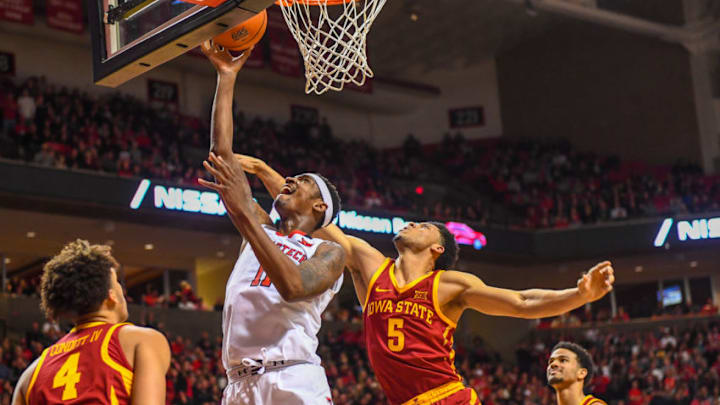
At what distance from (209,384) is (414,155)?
14630mm

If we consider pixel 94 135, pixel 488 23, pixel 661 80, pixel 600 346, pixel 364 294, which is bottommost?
pixel 600 346

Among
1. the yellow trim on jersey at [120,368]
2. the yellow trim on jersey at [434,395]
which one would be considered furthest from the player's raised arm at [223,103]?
the yellow trim on jersey at [434,395]

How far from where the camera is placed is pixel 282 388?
4172 millimetres

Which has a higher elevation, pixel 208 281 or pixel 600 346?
pixel 208 281

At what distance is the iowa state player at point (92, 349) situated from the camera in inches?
133

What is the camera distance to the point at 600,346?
948 inches

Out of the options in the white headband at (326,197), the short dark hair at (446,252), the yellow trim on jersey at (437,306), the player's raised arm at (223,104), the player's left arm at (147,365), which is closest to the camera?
the player's left arm at (147,365)

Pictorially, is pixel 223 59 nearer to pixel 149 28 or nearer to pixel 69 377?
pixel 149 28

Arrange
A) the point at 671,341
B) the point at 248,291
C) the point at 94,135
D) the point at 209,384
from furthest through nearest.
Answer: the point at 671,341
the point at 94,135
the point at 209,384
the point at 248,291

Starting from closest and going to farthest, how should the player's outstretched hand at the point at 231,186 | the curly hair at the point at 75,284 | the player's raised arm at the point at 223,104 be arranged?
1. the curly hair at the point at 75,284
2. the player's outstretched hand at the point at 231,186
3. the player's raised arm at the point at 223,104

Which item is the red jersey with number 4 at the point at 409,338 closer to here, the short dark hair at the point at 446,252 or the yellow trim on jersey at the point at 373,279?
the yellow trim on jersey at the point at 373,279

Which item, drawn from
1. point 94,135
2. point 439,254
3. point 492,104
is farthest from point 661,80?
point 439,254

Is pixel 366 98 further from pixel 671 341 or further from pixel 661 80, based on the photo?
pixel 671 341

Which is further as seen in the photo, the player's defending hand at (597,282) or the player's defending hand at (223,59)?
the player's defending hand at (597,282)
